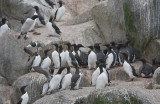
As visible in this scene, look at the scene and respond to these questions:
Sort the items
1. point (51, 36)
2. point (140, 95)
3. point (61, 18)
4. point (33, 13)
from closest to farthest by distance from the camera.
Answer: point (140, 95), point (51, 36), point (33, 13), point (61, 18)

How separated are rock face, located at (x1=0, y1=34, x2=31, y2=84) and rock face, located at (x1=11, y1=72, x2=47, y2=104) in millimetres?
1096

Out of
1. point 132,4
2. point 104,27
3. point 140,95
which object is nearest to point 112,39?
point 104,27

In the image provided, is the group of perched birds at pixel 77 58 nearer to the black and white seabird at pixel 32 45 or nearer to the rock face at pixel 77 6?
the black and white seabird at pixel 32 45

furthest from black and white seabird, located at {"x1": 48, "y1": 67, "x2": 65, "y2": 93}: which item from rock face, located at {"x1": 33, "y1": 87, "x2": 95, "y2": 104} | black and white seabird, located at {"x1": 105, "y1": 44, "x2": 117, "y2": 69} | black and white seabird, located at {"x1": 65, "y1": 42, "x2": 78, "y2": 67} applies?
black and white seabird, located at {"x1": 105, "y1": 44, "x2": 117, "y2": 69}

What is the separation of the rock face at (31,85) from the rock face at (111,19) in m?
3.76

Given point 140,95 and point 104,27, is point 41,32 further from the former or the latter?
point 140,95

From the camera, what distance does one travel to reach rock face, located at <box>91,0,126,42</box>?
18.0m

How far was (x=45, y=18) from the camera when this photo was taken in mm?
20875

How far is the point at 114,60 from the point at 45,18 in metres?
4.76

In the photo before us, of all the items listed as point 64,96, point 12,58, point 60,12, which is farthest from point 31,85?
point 60,12

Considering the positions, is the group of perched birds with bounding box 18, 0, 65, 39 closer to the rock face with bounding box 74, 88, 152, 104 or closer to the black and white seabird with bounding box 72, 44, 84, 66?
the black and white seabird with bounding box 72, 44, 84, 66

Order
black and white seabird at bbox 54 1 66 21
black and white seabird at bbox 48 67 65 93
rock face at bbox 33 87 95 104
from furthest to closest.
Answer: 1. black and white seabird at bbox 54 1 66 21
2. black and white seabird at bbox 48 67 65 93
3. rock face at bbox 33 87 95 104

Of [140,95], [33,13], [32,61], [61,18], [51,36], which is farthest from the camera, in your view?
[61,18]

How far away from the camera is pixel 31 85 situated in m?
15.6
